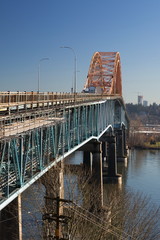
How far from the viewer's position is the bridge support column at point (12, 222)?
20222 mm

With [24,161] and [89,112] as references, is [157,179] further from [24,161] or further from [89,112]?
[24,161]

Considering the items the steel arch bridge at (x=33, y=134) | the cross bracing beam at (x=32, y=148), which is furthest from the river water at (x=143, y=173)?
the cross bracing beam at (x=32, y=148)

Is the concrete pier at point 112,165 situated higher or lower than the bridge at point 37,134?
lower

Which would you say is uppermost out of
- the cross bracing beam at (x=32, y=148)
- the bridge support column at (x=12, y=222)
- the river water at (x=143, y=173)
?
the cross bracing beam at (x=32, y=148)

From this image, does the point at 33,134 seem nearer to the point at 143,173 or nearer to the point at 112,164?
the point at 112,164

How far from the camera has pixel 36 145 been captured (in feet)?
68.6

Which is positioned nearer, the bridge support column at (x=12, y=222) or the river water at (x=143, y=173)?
the bridge support column at (x=12, y=222)

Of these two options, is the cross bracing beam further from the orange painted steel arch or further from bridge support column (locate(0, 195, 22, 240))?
the orange painted steel arch

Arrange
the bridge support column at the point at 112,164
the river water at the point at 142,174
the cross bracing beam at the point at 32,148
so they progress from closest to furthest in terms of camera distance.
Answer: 1. the cross bracing beam at the point at 32,148
2. the river water at the point at 142,174
3. the bridge support column at the point at 112,164

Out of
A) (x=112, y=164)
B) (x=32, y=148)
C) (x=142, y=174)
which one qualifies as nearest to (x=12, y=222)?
(x=32, y=148)

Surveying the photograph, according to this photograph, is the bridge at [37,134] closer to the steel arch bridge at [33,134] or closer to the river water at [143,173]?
the steel arch bridge at [33,134]

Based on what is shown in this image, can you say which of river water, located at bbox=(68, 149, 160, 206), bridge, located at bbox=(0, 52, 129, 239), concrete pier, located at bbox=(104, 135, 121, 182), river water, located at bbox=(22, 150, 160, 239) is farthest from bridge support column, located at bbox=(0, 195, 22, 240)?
concrete pier, located at bbox=(104, 135, 121, 182)

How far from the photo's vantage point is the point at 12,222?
69.1 ft

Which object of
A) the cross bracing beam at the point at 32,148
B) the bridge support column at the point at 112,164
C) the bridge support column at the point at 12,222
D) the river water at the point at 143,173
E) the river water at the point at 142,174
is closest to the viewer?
the cross bracing beam at the point at 32,148
